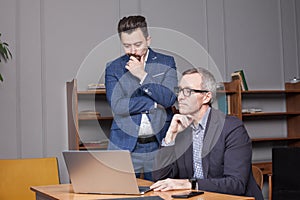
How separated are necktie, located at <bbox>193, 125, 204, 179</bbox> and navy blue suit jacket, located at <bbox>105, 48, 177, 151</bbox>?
1.87ft

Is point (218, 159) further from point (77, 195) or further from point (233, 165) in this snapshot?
point (77, 195)

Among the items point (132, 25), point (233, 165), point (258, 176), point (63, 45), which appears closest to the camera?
point (233, 165)

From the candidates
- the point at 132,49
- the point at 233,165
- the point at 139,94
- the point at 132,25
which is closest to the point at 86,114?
the point at 139,94

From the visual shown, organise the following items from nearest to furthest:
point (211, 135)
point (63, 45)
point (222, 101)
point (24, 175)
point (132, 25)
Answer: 1. point (211, 135)
2. point (132, 25)
3. point (24, 175)
4. point (63, 45)
5. point (222, 101)

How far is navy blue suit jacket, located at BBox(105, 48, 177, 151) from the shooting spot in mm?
3422

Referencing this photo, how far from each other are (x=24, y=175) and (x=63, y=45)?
1.44m

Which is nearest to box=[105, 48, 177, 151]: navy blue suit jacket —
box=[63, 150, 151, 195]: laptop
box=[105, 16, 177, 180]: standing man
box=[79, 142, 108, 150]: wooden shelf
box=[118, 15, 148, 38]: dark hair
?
box=[105, 16, 177, 180]: standing man

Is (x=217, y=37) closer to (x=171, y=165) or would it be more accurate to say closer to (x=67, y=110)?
(x=67, y=110)

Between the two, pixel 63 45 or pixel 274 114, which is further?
pixel 274 114

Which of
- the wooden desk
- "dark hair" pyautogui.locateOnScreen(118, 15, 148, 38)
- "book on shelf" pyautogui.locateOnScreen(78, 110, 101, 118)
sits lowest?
the wooden desk

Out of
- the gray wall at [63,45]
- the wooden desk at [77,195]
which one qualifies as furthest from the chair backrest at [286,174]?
the wooden desk at [77,195]

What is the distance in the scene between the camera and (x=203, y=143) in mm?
2773

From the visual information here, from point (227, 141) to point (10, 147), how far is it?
115 inches

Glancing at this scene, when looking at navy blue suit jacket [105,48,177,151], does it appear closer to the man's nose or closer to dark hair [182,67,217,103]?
the man's nose
